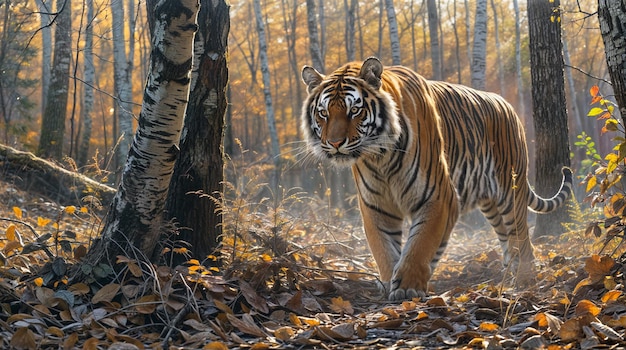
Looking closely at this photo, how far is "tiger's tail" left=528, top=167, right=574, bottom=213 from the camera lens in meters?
7.06

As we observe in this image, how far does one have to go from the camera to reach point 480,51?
13.8 metres

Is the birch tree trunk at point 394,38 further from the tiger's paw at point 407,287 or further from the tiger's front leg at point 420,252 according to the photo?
the tiger's paw at point 407,287

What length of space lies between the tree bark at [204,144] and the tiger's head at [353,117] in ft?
2.47

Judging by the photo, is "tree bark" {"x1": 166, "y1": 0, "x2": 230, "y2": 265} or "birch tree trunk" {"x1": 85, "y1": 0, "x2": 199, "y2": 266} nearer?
"birch tree trunk" {"x1": 85, "y1": 0, "x2": 199, "y2": 266}

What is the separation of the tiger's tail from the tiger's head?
9.14 feet

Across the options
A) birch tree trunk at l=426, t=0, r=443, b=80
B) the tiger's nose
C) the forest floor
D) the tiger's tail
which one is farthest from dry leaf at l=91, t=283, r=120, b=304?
birch tree trunk at l=426, t=0, r=443, b=80

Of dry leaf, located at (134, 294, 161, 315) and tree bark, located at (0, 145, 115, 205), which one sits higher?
tree bark, located at (0, 145, 115, 205)

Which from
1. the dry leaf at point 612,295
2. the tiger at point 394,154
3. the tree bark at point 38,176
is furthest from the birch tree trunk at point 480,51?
the dry leaf at point 612,295

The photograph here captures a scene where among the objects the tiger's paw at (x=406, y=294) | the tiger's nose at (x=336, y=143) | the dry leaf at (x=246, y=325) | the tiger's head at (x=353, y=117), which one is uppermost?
the tiger's head at (x=353, y=117)

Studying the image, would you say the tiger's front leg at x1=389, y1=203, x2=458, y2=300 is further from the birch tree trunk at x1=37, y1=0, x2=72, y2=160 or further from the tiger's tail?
the birch tree trunk at x1=37, y1=0, x2=72, y2=160

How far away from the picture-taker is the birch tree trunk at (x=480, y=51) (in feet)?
44.2

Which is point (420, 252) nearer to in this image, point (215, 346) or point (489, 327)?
point (489, 327)

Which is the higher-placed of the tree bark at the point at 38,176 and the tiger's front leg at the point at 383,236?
the tree bark at the point at 38,176

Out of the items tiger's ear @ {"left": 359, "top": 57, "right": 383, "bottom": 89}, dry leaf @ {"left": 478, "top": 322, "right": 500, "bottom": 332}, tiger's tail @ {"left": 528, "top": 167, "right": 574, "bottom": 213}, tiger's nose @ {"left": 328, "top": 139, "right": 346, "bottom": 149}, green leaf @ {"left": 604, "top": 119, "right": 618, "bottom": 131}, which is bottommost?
dry leaf @ {"left": 478, "top": 322, "right": 500, "bottom": 332}
